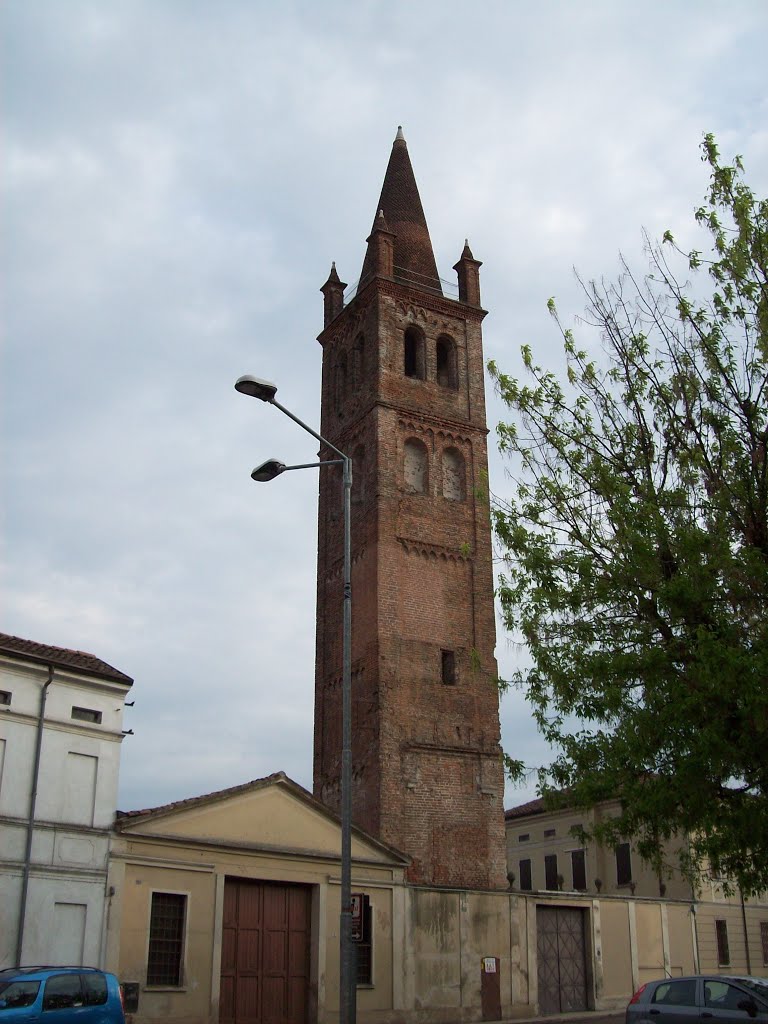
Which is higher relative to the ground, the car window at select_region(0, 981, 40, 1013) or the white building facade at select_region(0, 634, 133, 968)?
the white building facade at select_region(0, 634, 133, 968)

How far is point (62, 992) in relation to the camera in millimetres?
13727

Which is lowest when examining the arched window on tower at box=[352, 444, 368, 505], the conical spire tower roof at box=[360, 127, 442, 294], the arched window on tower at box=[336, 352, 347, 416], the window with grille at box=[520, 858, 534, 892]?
the window with grille at box=[520, 858, 534, 892]

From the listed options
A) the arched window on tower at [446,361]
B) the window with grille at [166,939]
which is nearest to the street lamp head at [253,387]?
the window with grille at [166,939]

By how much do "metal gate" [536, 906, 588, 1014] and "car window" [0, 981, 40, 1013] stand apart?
→ 1697cm

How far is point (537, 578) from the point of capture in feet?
46.5

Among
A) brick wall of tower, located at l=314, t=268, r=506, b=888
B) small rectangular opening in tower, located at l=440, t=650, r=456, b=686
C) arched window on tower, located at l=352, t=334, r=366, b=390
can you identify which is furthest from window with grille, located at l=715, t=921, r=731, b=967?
arched window on tower, located at l=352, t=334, r=366, b=390

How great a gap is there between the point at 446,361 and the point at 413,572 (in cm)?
842

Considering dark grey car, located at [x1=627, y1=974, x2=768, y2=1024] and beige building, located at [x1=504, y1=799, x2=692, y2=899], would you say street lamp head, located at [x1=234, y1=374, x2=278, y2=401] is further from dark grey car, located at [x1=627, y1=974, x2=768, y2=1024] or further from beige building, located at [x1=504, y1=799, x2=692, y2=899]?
beige building, located at [x1=504, y1=799, x2=692, y2=899]

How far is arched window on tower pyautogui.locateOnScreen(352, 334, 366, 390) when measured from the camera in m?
33.5

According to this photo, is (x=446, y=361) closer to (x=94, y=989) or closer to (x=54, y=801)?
(x=54, y=801)

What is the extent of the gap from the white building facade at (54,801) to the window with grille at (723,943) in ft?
76.0

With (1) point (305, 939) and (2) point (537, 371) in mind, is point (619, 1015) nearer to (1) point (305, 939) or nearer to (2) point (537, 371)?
(1) point (305, 939)

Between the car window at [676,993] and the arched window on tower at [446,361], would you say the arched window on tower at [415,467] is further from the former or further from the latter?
the car window at [676,993]

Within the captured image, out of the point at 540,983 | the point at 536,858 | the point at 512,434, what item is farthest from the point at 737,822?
the point at 536,858
